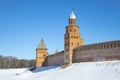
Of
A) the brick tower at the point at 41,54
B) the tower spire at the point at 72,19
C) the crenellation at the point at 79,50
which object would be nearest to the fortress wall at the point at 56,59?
the crenellation at the point at 79,50

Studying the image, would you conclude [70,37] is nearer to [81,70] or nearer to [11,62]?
[81,70]

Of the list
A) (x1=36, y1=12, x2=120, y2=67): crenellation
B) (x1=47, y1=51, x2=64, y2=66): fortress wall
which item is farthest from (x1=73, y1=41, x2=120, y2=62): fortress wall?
(x1=47, y1=51, x2=64, y2=66): fortress wall

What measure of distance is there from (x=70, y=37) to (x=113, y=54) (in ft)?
45.0

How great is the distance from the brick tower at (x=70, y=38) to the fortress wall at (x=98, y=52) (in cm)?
126

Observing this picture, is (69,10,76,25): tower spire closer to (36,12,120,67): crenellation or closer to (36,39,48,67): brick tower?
(36,12,120,67): crenellation

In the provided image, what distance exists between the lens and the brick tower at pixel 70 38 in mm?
51719

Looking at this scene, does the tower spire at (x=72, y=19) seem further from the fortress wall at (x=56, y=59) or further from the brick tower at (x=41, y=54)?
the brick tower at (x=41, y=54)

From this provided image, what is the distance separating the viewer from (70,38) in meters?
52.2

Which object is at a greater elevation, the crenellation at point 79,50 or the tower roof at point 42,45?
the tower roof at point 42,45

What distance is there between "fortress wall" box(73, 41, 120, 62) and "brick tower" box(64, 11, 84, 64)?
4.13ft

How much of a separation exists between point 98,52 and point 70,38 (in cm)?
972

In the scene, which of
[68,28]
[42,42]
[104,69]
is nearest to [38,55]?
[42,42]

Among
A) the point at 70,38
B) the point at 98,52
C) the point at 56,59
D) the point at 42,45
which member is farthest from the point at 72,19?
the point at 42,45

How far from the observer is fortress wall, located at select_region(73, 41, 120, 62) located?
4057 cm
